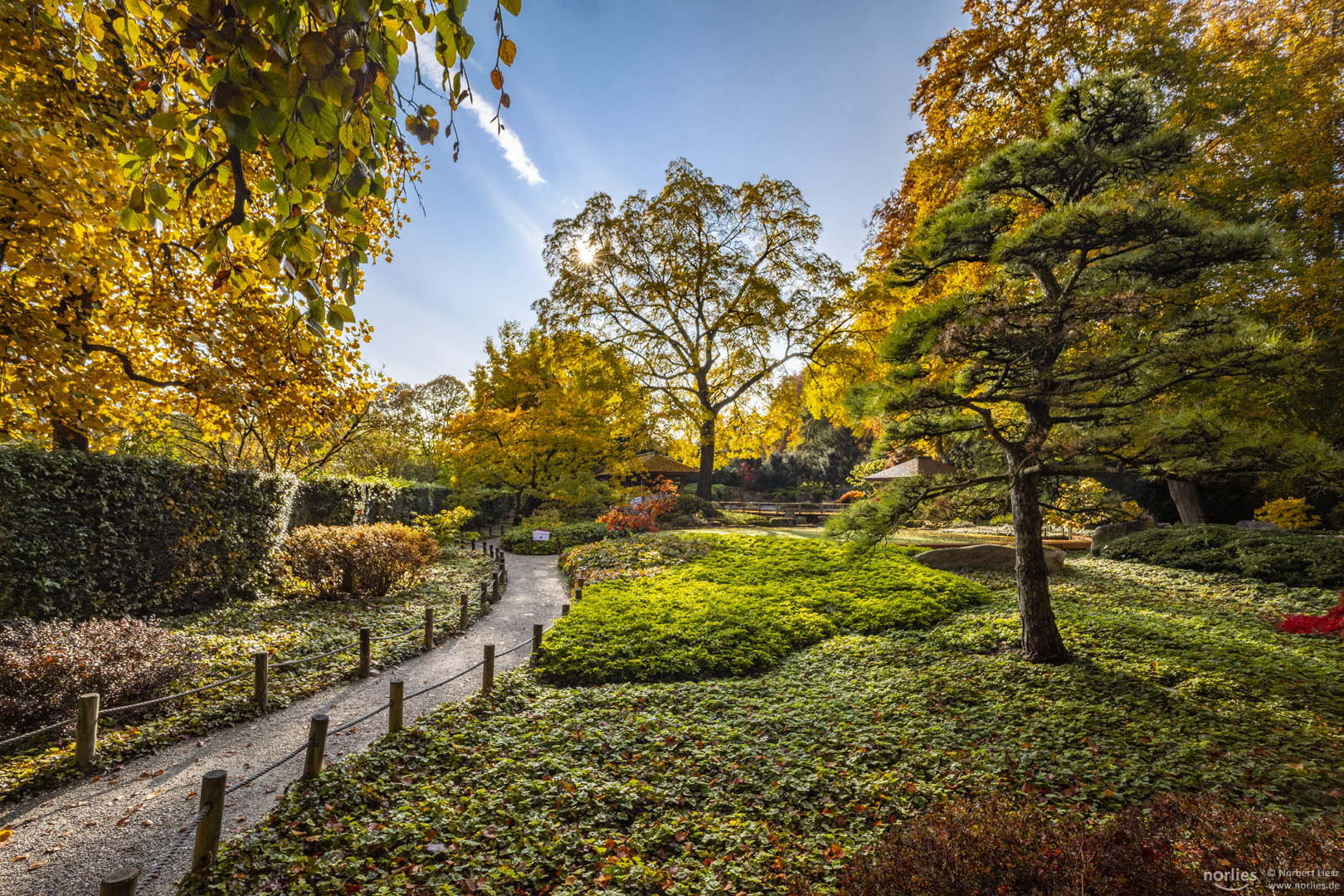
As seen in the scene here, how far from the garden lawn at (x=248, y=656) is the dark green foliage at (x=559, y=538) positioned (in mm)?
6186

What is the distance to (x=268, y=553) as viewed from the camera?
960cm

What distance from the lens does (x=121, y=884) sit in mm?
2225

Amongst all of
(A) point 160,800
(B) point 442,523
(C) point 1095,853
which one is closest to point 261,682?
(A) point 160,800

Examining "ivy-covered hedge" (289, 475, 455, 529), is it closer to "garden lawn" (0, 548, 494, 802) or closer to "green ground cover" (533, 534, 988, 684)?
"garden lawn" (0, 548, 494, 802)

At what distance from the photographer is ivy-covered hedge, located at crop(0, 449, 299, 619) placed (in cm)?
577

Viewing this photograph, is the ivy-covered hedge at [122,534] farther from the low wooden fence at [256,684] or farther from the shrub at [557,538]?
the shrub at [557,538]

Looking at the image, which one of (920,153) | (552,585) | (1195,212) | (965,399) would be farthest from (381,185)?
(920,153)

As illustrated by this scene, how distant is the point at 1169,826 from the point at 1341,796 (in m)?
1.66

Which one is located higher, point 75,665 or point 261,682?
point 75,665

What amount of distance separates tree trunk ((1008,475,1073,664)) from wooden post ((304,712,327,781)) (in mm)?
6895

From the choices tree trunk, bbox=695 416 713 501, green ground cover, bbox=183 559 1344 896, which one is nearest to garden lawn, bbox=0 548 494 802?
green ground cover, bbox=183 559 1344 896

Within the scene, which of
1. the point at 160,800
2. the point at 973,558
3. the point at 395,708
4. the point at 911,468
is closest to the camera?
the point at 160,800

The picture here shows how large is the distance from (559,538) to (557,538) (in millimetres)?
158

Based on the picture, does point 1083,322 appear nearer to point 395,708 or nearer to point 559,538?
point 395,708
